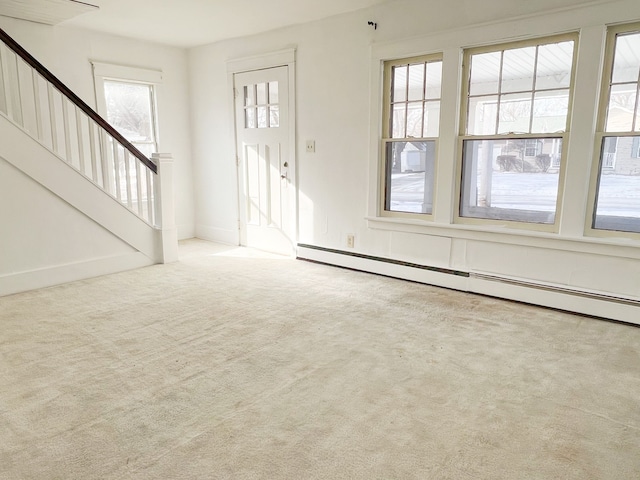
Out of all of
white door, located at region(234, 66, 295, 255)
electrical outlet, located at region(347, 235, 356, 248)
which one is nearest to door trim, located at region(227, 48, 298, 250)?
white door, located at region(234, 66, 295, 255)

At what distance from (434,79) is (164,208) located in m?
3.09

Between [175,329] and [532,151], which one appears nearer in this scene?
[175,329]

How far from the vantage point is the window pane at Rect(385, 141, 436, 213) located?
4.11m

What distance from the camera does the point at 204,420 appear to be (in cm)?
205

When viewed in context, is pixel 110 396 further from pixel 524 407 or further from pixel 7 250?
pixel 7 250

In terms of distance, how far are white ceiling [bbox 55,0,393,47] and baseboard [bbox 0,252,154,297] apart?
250 centimetres

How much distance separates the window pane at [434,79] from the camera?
391 cm

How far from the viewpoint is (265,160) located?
5379 millimetres

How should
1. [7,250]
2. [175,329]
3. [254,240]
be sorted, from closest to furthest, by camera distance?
1. [175,329]
2. [7,250]
3. [254,240]

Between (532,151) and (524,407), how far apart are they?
2181mm

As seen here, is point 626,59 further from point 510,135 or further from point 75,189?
point 75,189

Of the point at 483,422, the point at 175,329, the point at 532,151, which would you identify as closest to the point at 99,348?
the point at 175,329

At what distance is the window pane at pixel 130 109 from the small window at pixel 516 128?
13.6 feet

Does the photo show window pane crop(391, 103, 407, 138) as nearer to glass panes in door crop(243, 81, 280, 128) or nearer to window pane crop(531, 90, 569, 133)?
window pane crop(531, 90, 569, 133)
